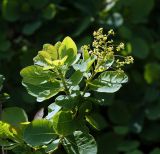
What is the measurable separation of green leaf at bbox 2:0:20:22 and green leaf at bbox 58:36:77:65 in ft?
4.60

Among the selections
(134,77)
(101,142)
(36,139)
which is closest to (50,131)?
(36,139)

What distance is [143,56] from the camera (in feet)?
7.76

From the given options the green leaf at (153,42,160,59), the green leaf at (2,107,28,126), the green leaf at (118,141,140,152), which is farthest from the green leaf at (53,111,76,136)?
the green leaf at (153,42,160,59)

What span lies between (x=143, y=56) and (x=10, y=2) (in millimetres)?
663

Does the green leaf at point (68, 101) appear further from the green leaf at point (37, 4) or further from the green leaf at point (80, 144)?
the green leaf at point (37, 4)

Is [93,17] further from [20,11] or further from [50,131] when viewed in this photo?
[50,131]

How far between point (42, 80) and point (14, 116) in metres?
0.25

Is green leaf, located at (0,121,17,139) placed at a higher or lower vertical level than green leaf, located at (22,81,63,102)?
lower

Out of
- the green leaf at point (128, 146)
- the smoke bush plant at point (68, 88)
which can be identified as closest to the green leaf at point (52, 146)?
the smoke bush plant at point (68, 88)

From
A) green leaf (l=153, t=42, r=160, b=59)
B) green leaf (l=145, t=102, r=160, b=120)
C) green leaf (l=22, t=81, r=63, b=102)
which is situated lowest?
green leaf (l=145, t=102, r=160, b=120)

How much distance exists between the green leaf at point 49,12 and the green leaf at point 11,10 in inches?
5.1

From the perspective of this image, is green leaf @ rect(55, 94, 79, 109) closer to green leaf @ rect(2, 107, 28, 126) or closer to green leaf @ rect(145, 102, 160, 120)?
green leaf @ rect(2, 107, 28, 126)

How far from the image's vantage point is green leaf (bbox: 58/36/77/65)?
0.93 meters

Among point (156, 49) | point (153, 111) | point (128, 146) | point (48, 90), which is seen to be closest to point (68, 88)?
point (48, 90)
